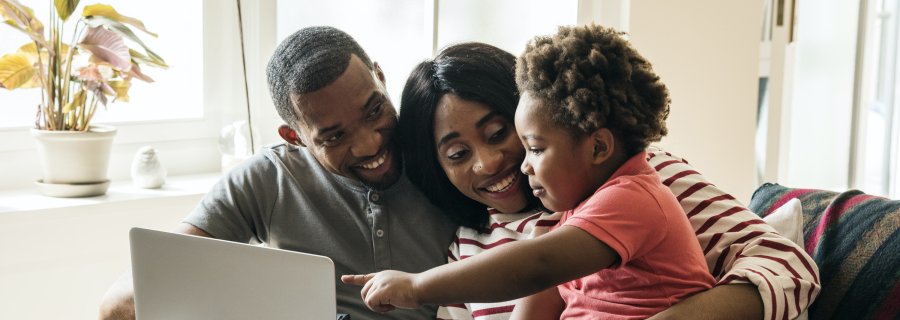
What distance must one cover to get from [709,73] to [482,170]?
1.94 metres

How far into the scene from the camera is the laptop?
121cm

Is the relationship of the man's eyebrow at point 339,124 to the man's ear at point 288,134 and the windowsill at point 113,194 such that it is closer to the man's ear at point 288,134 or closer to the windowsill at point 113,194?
the man's ear at point 288,134

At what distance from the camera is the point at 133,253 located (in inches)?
53.7

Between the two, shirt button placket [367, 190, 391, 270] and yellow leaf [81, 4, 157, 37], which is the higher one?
yellow leaf [81, 4, 157, 37]

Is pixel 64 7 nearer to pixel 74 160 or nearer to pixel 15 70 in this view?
pixel 15 70

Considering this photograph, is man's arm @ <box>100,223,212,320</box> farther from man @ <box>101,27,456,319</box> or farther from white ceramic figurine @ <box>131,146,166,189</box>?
→ white ceramic figurine @ <box>131,146,166,189</box>

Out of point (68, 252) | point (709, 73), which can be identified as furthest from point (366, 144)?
point (709, 73)

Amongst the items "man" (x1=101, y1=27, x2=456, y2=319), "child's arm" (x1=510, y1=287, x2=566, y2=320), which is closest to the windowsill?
"man" (x1=101, y1=27, x2=456, y2=319)

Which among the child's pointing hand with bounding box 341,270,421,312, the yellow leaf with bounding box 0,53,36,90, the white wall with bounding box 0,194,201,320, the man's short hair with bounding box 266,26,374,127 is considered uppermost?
the man's short hair with bounding box 266,26,374,127

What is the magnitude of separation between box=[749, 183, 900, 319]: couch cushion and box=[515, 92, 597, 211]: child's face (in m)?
0.45

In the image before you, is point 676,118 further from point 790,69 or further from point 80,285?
point 80,285

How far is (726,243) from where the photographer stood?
4.68 ft

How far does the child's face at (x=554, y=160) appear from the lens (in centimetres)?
124

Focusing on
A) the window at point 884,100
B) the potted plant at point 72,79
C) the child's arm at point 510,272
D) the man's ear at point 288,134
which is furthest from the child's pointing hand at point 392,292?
the window at point 884,100
